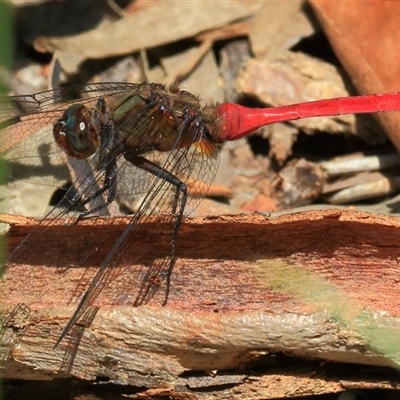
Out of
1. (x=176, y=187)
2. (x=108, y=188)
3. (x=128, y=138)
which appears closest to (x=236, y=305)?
(x=176, y=187)

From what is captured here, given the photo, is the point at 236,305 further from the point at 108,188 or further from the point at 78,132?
the point at 78,132

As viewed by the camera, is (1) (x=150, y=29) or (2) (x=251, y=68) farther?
(1) (x=150, y=29)

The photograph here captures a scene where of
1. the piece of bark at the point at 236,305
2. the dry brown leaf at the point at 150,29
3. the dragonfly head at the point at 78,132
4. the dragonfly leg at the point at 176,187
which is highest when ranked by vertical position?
the dry brown leaf at the point at 150,29

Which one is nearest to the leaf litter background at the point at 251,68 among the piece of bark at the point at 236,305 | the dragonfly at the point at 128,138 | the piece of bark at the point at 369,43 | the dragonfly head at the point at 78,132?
the piece of bark at the point at 369,43

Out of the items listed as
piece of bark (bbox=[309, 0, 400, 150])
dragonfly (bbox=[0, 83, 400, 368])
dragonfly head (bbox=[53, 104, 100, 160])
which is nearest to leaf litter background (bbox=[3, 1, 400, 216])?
piece of bark (bbox=[309, 0, 400, 150])

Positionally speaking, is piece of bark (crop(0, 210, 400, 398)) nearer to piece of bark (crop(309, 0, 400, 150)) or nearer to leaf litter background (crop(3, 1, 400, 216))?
leaf litter background (crop(3, 1, 400, 216))

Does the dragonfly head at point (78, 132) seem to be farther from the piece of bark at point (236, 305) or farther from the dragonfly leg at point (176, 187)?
the piece of bark at point (236, 305)

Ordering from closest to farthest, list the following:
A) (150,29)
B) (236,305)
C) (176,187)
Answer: (236,305), (176,187), (150,29)

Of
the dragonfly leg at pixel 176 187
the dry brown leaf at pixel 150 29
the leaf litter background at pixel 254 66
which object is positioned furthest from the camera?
the dry brown leaf at pixel 150 29

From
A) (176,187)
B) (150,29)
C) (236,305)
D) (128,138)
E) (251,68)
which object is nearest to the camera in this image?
(236,305)
